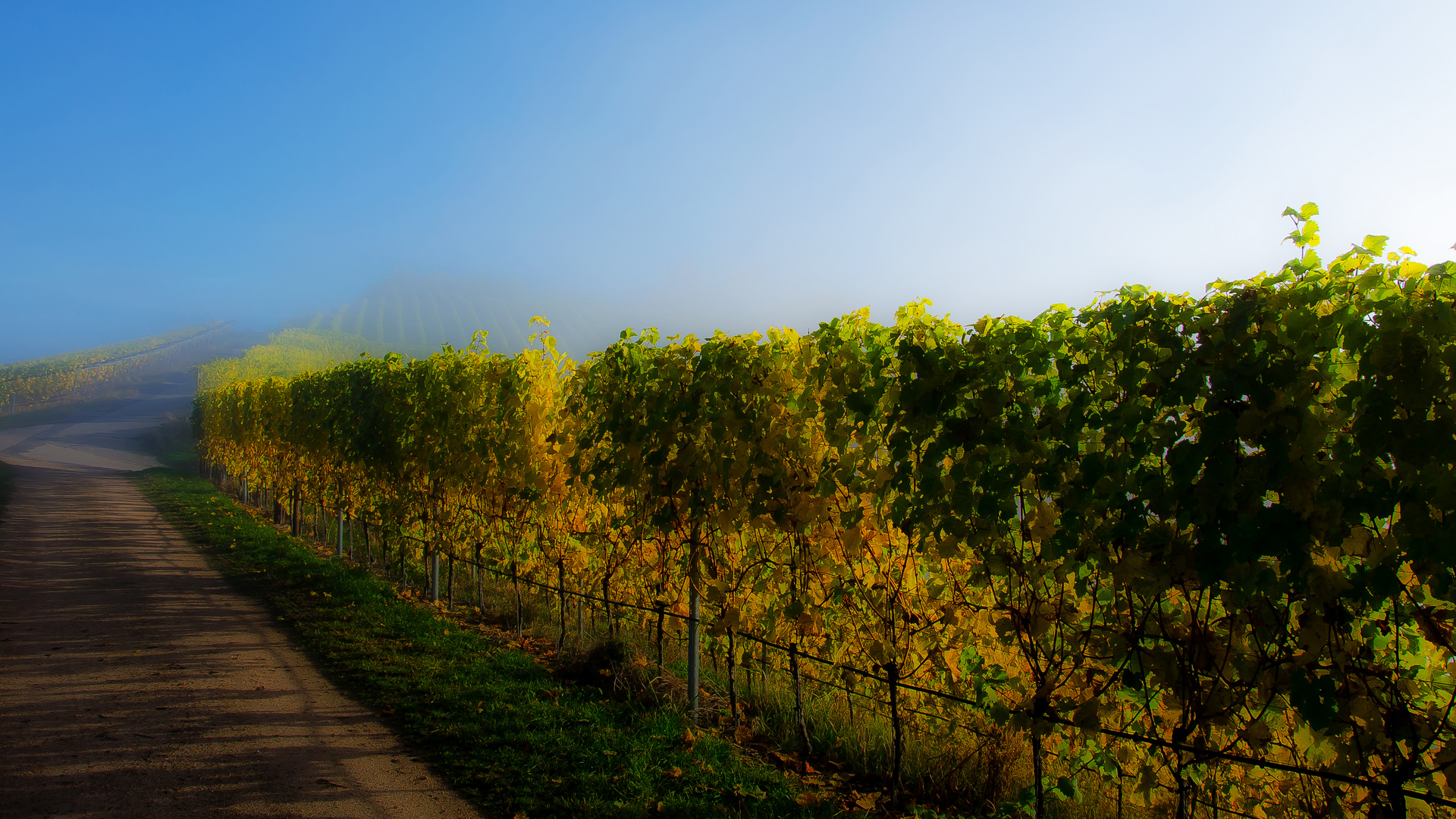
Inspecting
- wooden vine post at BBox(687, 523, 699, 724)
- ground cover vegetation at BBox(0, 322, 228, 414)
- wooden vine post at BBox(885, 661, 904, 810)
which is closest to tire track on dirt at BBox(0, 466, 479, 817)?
wooden vine post at BBox(687, 523, 699, 724)

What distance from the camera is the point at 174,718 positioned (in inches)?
208

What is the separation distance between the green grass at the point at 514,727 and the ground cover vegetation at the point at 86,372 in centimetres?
9846

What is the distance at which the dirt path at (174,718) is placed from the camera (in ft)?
13.5

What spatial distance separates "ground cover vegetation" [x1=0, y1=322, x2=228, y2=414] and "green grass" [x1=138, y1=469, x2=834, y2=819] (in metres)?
98.5

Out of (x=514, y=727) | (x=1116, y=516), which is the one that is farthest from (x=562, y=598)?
(x=1116, y=516)

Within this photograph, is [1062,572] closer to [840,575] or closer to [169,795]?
[840,575]

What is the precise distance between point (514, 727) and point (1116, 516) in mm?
4182

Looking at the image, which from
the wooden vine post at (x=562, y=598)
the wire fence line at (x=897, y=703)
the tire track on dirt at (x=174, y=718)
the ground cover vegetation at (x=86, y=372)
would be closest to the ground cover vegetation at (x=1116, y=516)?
the wire fence line at (x=897, y=703)

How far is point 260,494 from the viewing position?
20.9 m

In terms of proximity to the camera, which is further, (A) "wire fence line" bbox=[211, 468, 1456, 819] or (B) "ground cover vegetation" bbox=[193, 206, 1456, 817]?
(A) "wire fence line" bbox=[211, 468, 1456, 819]

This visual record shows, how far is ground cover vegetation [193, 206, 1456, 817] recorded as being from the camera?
230 centimetres

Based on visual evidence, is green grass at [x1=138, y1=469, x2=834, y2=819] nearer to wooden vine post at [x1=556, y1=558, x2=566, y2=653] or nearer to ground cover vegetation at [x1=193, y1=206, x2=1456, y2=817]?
wooden vine post at [x1=556, y1=558, x2=566, y2=653]

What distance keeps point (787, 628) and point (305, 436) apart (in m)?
11.0

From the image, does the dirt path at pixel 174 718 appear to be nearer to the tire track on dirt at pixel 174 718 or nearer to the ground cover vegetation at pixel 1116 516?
the tire track on dirt at pixel 174 718
